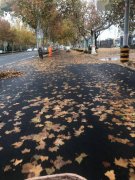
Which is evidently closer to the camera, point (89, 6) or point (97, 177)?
point (97, 177)

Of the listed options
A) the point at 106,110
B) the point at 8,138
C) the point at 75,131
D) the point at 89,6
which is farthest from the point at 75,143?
the point at 89,6

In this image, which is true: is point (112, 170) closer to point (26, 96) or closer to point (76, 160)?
point (76, 160)

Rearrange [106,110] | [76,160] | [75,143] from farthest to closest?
1. [106,110]
2. [75,143]
3. [76,160]

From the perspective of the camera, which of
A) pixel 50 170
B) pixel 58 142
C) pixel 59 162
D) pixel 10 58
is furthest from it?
pixel 10 58

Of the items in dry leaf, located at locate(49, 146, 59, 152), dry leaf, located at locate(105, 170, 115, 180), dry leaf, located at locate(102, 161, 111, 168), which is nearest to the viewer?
dry leaf, located at locate(105, 170, 115, 180)

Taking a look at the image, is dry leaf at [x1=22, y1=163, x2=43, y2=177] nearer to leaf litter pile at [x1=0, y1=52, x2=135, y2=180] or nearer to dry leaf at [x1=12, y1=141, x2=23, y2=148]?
leaf litter pile at [x1=0, y1=52, x2=135, y2=180]

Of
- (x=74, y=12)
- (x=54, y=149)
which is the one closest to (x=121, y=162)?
(x=54, y=149)

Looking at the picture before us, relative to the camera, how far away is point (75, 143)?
16.0 feet

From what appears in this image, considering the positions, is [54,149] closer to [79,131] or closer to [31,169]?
[31,169]

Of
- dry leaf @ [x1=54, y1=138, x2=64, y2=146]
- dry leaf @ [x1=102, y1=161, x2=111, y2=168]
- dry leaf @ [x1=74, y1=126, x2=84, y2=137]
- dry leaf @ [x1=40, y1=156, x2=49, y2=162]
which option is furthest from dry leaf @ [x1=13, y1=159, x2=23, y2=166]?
dry leaf @ [x1=74, y1=126, x2=84, y2=137]

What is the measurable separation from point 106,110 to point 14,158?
10.8ft

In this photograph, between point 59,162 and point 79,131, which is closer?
point 59,162

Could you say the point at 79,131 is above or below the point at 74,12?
below

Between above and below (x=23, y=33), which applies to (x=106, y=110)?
below
